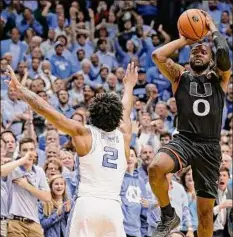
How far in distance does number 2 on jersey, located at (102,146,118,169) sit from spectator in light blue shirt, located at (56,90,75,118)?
730 cm

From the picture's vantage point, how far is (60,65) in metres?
17.7

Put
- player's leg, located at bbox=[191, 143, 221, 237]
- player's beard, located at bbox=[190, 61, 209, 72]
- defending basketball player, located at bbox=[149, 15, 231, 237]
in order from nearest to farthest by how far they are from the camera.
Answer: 1. defending basketball player, located at bbox=[149, 15, 231, 237]
2. player's leg, located at bbox=[191, 143, 221, 237]
3. player's beard, located at bbox=[190, 61, 209, 72]

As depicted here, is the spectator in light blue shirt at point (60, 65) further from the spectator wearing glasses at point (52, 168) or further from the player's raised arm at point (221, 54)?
the player's raised arm at point (221, 54)

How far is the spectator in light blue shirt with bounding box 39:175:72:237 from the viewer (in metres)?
10.9

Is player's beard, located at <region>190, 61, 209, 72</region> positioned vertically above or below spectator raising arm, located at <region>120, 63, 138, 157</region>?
above

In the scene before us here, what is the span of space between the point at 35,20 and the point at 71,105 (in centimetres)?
383

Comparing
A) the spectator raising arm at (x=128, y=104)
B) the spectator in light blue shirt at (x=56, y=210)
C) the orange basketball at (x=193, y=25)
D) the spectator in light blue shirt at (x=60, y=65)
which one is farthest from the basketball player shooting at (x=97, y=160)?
the spectator in light blue shirt at (x=60, y=65)

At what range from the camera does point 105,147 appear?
8016 millimetres

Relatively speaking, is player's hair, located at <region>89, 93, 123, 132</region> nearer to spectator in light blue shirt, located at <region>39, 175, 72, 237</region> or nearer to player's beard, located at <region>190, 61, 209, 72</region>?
player's beard, located at <region>190, 61, 209, 72</region>

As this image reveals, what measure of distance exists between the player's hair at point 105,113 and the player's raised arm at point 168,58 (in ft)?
3.38

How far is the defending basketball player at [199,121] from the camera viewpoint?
8859mm

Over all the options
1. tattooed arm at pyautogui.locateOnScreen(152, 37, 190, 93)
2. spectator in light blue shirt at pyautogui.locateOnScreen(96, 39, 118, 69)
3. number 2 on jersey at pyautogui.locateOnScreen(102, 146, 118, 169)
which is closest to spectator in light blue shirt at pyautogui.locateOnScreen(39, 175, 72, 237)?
tattooed arm at pyautogui.locateOnScreen(152, 37, 190, 93)

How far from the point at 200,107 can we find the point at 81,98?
7648 millimetres

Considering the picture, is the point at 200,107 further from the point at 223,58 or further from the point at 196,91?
the point at 223,58
